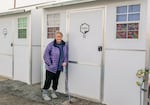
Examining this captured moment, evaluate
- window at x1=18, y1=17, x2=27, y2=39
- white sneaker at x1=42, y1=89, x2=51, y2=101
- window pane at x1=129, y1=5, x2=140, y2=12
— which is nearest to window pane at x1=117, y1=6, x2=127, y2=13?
window pane at x1=129, y1=5, x2=140, y2=12

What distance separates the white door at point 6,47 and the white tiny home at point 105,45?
2165 millimetres

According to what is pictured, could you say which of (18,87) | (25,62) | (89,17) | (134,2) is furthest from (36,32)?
(134,2)

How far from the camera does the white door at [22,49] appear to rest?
19.1 feet

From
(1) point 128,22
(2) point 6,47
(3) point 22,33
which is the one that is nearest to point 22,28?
(3) point 22,33

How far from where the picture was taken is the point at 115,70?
12.9 feet

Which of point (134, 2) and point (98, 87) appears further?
point (98, 87)

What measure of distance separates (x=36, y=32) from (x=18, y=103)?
230cm

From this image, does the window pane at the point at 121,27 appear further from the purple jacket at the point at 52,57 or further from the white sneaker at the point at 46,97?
the white sneaker at the point at 46,97

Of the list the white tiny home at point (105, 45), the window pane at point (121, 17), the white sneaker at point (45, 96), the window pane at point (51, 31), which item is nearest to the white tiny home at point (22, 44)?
the window pane at point (51, 31)

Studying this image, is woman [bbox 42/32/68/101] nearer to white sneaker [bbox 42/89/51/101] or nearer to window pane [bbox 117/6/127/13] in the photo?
white sneaker [bbox 42/89/51/101]

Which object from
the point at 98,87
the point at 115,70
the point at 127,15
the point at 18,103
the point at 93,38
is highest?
the point at 127,15

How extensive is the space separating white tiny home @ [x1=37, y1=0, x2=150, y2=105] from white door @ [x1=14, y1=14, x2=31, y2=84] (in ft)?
4.21

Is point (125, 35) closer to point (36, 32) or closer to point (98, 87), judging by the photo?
point (98, 87)

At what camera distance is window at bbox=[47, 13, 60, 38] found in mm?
4943
